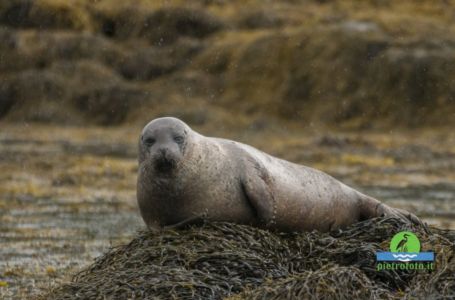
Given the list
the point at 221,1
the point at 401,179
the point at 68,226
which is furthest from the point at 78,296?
the point at 221,1

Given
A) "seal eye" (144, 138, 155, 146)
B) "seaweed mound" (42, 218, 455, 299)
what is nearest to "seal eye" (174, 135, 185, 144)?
"seal eye" (144, 138, 155, 146)

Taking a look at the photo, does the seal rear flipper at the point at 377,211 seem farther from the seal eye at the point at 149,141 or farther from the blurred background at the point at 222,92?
the blurred background at the point at 222,92

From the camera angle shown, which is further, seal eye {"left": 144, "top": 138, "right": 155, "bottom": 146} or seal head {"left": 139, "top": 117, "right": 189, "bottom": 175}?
seal eye {"left": 144, "top": 138, "right": 155, "bottom": 146}

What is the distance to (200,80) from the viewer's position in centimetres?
4100

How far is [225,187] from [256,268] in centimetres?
90

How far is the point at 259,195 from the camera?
713cm

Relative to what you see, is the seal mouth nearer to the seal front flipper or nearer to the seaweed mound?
the seaweed mound

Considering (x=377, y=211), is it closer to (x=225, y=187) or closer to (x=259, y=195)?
(x=259, y=195)

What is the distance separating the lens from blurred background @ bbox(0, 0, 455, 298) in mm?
19219

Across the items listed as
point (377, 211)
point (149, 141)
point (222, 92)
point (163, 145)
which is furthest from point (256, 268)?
point (222, 92)

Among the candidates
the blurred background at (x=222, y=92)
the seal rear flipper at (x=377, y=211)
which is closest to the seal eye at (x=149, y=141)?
the seal rear flipper at (x=377, y=211)

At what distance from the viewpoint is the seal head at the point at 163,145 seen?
6637mm

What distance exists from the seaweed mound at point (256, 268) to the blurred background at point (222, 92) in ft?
22.2

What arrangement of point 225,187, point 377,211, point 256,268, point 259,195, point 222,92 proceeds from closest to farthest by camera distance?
point 256,268 < point 225,187 < point 259,195 < point 377,211 < point 222,92
